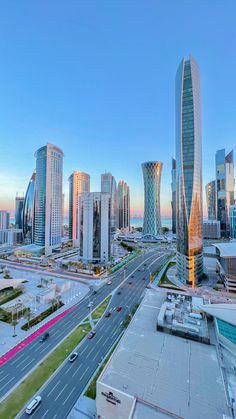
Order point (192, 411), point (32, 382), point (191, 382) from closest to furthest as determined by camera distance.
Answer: point (192, 411) → point (191, 382) → point (32, 382)

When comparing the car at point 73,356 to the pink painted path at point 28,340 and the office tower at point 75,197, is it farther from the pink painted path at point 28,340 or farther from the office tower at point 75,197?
the office tower at point 75,197

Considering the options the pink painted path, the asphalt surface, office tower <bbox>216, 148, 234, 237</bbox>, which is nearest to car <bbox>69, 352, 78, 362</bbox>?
the asphalt surface

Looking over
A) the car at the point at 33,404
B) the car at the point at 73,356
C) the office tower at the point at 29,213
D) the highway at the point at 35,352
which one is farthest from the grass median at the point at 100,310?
the office tower at the point at 29,213

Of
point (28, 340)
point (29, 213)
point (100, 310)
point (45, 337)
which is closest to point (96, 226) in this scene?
point (100, 310)

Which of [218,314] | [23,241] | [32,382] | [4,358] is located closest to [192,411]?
[218,314]

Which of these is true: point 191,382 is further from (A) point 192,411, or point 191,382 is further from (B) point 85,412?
(B) point 85,412

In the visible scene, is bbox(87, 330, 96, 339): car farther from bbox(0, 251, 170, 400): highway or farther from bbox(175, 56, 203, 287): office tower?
bbox(175, 56, 203, 287): office tower
